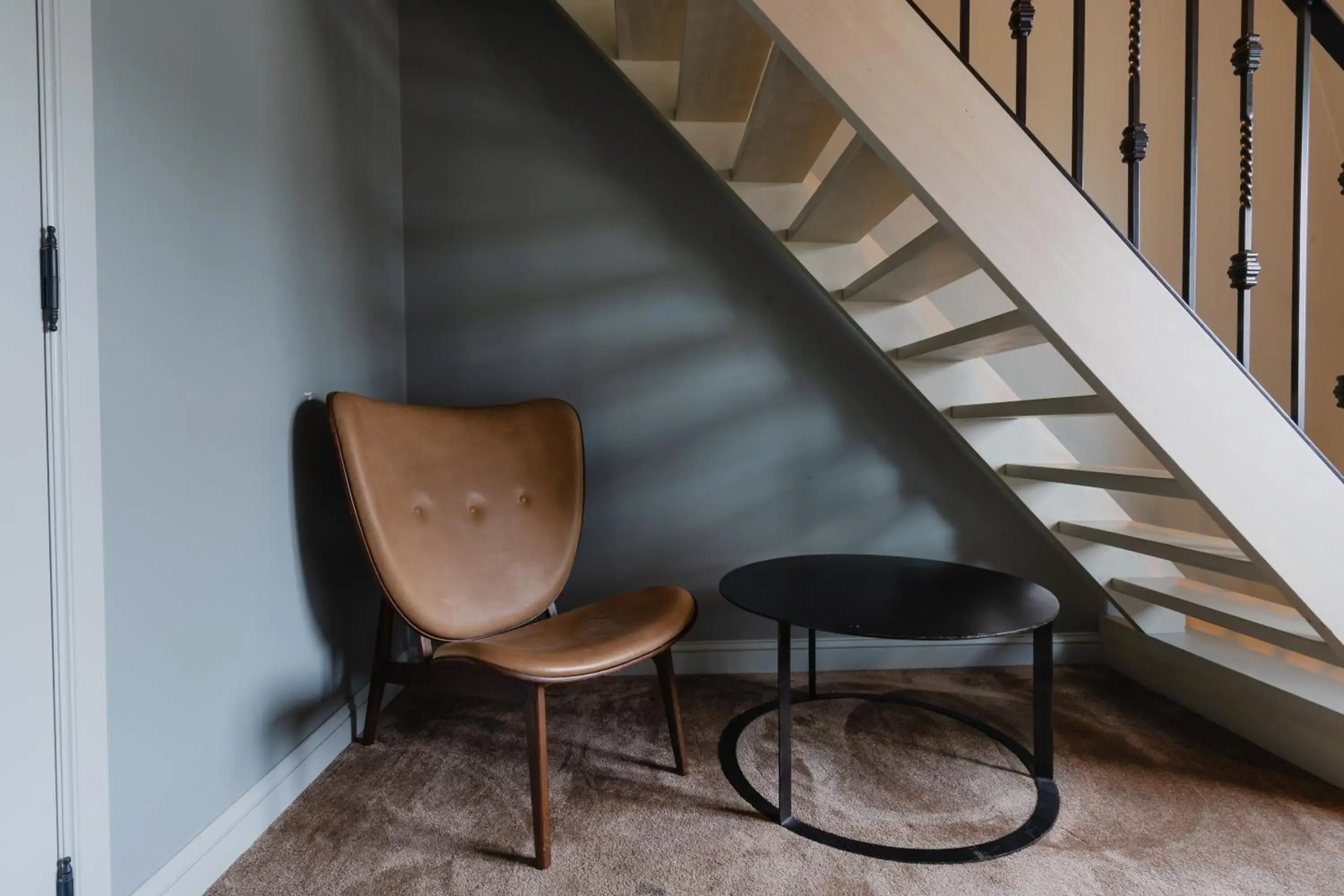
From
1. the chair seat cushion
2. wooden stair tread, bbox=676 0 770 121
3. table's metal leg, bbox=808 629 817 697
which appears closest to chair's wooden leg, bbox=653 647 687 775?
the chair seat cushion

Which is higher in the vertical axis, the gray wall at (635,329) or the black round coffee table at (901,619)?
the gray wall at (635,329)

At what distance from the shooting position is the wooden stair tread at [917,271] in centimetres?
148

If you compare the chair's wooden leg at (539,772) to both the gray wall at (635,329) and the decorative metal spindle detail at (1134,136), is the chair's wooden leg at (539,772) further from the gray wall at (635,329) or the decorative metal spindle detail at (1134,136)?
the decorative metal spindle detail at (1134,136)

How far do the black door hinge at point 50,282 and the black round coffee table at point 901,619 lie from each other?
1233mm

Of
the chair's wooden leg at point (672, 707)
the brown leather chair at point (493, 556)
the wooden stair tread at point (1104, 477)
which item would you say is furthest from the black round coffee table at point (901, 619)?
the wooden stair tread at point (1104, 477)

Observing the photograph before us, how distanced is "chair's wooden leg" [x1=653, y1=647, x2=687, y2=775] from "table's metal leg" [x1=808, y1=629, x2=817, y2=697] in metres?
0.55

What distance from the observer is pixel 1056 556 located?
7.46 feet

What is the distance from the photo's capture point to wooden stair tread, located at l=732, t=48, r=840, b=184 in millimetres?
1471

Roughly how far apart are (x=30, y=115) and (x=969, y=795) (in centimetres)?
204

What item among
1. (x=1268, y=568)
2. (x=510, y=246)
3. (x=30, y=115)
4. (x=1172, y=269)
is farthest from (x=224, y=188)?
(x=1172, y=269)

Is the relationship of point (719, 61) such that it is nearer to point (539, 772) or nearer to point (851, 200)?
point (851, 200)

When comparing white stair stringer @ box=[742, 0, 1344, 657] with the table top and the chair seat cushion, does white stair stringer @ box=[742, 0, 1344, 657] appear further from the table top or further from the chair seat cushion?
the chair seat cushion

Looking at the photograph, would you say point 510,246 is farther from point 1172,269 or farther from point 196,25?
point 1172,269

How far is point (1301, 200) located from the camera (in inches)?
50.3
